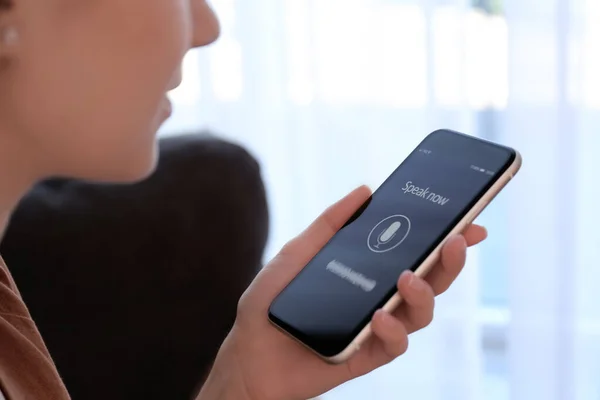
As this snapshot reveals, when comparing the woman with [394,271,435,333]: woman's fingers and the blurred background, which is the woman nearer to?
[394,271,435,333]: woman's fingers

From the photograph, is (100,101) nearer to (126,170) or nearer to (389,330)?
(126,170)

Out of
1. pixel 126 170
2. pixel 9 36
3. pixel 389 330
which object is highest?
pixel 9 36

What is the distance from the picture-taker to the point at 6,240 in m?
0.95

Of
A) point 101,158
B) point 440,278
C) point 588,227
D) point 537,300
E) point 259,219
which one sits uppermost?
point 101,158

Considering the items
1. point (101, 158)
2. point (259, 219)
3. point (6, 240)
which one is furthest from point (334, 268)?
point (6, 240)

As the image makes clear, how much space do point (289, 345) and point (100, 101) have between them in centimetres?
24

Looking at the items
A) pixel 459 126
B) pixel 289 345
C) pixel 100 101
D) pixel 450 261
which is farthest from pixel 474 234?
pixel 459 126

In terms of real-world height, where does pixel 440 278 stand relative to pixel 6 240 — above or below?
above

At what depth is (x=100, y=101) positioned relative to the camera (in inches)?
18.8

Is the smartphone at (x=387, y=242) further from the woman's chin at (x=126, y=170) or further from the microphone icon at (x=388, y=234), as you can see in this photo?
the woman's chin at (x=126, y=170)

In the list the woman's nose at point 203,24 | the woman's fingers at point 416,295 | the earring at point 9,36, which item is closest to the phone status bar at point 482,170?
the woman's fingers at point 416,295

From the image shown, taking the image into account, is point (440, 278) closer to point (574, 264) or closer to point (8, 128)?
point (8, 128)

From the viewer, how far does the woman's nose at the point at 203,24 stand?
52 centimetres

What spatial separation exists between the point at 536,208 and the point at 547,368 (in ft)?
0.86
